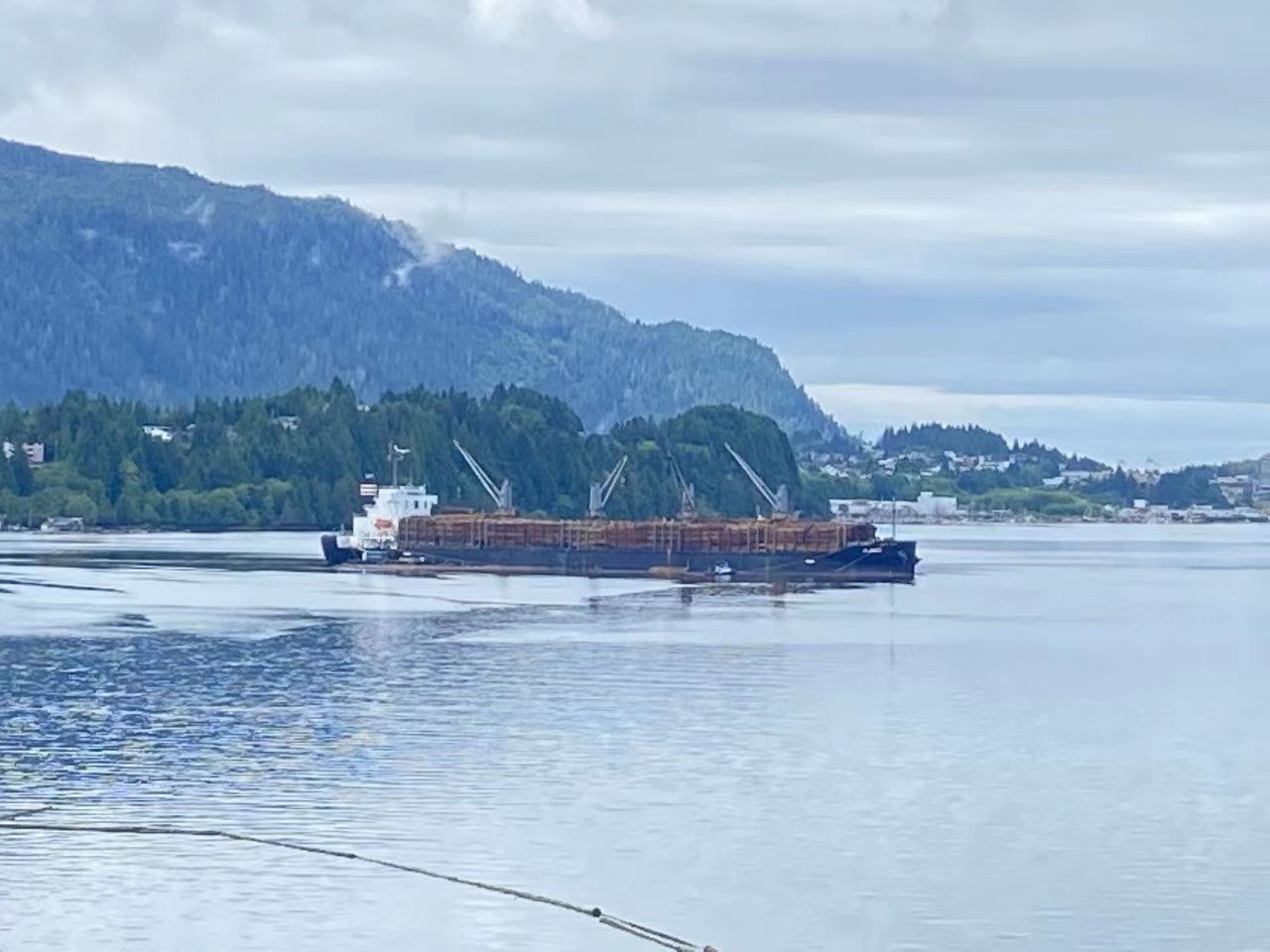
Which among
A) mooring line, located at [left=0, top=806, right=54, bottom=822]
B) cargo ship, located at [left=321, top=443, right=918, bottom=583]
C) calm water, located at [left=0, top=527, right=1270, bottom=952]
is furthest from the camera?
cargo ship, located at [left=321, top=443, right=918, bottom=583]

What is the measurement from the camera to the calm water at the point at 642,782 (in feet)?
121

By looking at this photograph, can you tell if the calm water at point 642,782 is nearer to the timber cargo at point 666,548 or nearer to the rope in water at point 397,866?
the rope in water at point 397,866

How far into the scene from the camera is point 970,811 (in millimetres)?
46844

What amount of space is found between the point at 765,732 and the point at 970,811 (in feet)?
42.2

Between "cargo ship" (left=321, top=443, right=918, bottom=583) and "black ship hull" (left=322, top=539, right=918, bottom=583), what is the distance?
62 mm

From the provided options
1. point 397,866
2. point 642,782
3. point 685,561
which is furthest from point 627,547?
point 397,866

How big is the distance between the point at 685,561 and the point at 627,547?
5.74 meters

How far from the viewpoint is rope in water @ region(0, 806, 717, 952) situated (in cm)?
3117

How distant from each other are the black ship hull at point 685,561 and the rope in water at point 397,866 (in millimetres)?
115796

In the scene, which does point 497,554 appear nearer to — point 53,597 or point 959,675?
point 53,597

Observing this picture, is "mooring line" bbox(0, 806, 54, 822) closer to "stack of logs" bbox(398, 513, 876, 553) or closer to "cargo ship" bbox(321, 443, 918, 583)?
"cargo ship" bbox(321, 443, 918, 583)

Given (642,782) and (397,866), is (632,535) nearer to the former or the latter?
(642,782)

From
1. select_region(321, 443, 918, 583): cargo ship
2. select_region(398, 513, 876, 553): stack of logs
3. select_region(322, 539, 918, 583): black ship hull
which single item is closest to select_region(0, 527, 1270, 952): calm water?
select_region(322, 539, 918, 583): black ship hull

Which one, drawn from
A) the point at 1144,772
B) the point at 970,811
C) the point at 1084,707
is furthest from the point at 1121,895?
the point at 1084,707
